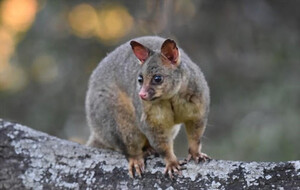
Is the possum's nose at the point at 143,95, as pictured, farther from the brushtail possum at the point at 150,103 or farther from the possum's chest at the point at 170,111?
the possum's chest at the point at 170,111

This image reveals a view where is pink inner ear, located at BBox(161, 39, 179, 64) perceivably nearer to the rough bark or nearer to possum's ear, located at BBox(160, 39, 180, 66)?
possum's ear, located at BBox(160, 39, 180, 66)

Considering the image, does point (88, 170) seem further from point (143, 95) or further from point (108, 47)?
point (108, 47)

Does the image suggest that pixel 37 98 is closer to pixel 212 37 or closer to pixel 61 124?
pixel 61 124

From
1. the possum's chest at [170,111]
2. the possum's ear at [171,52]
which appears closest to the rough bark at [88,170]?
the possum's chest at [170,111]

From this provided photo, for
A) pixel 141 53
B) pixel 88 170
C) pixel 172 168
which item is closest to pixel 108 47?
pixel 141 53

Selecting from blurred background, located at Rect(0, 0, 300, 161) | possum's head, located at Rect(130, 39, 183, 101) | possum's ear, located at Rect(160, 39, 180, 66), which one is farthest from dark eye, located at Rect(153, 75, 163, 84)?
blurred background, located at Rect(0, 0, 300, 161)

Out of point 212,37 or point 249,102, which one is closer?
point 249,102

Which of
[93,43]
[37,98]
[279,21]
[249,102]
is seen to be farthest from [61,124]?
[279,21]
